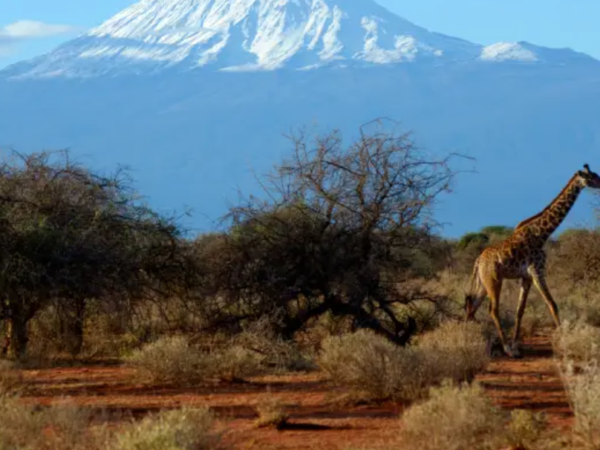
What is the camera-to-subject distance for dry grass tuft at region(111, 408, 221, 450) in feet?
30.2

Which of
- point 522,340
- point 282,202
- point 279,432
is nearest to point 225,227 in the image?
point 282,202

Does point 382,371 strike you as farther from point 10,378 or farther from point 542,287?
point 542,287

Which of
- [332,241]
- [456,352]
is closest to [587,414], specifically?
[456,352]

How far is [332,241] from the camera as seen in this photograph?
731 inches

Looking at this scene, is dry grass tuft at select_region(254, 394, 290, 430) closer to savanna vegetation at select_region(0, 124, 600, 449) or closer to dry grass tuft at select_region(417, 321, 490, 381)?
dry grass tuft at select_region(417, 321, 490, 381)

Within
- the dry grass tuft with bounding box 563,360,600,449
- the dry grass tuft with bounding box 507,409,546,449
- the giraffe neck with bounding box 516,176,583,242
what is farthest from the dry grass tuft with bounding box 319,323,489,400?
the giraffe neck with bounding box 516,176,583,242

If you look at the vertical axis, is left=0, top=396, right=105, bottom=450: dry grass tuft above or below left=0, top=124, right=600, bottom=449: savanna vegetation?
below

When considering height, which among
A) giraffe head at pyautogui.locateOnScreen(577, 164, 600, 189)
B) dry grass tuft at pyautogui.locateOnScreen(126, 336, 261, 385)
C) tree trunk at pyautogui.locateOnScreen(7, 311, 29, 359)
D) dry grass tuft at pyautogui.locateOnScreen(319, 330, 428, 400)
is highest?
giraffe head at pyautogui.locateOnScreen(577, 164, 600, 189)

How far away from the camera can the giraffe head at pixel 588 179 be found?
18078 mm

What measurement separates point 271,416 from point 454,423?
258cm

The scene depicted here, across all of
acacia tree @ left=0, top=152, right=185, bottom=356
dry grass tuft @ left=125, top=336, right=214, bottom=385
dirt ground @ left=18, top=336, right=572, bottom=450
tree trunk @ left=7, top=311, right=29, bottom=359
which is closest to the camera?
dirt ground @ left=18, top=336, right=572, bottom=450

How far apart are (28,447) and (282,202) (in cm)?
965

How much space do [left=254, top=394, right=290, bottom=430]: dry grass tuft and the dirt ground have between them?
10cm

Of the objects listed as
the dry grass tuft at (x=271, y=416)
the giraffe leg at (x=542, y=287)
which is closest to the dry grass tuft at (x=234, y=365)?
the dry grass tuft at (x=271, y=416)
